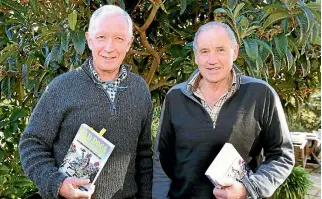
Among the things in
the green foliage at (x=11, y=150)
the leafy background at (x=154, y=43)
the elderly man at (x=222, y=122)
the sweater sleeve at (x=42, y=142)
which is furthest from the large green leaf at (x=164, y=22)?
the green foliage at (x=11, y=150)

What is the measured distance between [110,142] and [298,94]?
1.82m

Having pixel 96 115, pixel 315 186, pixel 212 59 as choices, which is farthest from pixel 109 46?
pixel 315 186

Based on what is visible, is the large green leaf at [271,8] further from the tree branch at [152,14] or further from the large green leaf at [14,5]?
the large green leaf at [14,5]

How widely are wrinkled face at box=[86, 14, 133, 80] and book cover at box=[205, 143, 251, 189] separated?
1.67 ft

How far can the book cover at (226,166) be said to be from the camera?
1.44 m

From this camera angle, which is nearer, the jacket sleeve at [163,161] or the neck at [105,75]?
the neck at [105,75]

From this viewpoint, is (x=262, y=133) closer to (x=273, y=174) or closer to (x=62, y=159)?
(x=273, y=174)

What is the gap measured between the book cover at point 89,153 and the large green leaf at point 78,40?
46 cm

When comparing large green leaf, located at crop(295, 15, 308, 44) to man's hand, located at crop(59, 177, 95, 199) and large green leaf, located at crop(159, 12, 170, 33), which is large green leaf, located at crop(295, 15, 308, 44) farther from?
man's hand, located at crop(59, 177, 95, 199)

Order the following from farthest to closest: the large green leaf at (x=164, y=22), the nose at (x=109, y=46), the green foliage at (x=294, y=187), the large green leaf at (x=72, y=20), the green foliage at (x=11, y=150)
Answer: the green foliage at (x=294, y=187), the green foliage at (x=11, y=150), the large green leaf at (x=164, y=22), the large green leaf at (x=72, y=20), the nose at (x=109, y=46)

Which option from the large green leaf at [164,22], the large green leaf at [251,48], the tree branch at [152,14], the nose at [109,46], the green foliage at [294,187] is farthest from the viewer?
the green foliage at [294,187]

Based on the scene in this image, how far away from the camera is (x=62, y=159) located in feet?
4.99

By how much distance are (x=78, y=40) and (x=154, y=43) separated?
0.73m

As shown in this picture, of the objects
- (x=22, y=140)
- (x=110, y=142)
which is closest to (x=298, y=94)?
(x=110, y=142)
